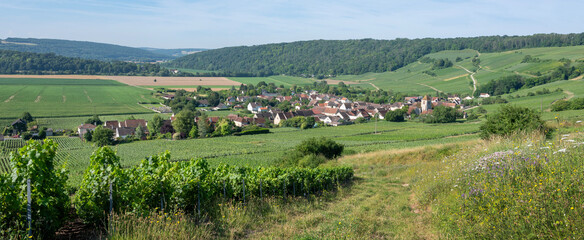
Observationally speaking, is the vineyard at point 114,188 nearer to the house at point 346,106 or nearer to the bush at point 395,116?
the bush at point 395,116

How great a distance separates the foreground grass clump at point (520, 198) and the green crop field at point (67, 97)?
80896 millimetres

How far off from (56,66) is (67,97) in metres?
79.9

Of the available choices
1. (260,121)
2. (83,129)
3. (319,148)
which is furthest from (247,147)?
(83,129)

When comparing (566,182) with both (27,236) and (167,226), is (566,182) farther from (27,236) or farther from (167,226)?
(27,236)

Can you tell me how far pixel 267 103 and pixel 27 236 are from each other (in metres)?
111

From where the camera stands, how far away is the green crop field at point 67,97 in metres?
79.0

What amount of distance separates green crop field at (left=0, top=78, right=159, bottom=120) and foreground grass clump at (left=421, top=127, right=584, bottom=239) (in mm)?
80896

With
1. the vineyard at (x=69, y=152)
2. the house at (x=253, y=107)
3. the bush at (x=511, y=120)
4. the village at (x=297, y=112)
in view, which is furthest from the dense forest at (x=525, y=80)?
the vineyard at (x=69, y=152)

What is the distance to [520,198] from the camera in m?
6.14

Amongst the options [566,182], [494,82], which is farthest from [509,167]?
[494,82]

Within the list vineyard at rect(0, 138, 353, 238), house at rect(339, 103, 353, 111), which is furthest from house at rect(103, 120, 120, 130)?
vineyard at rect(0, 138, 353, 238)

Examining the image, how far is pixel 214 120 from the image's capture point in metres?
76.0

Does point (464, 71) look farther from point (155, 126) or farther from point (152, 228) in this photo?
point (152, 228)

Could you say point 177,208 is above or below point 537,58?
below
